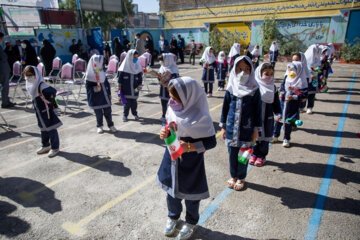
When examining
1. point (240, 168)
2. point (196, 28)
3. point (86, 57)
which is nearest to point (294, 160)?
point (240, 168)

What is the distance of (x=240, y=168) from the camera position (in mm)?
3625

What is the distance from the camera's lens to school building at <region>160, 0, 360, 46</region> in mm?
18547

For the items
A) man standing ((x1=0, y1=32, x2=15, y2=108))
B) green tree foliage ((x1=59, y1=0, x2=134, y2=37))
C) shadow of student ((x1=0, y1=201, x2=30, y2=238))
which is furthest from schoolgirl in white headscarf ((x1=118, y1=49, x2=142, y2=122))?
green tree foliage ((x1=59, y1=0, x2=134, y2=37))

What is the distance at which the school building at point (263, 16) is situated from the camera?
18.5 meters

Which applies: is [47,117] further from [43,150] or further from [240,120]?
[240,120]

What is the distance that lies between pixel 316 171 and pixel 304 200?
1.02 m

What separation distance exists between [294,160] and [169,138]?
11.0 ft

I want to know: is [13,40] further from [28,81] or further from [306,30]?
[306,30]

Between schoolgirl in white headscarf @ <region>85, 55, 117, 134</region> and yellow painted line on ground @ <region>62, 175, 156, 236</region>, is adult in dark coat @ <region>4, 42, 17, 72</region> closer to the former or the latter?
schoolgirl in white headscarf @ <region>85, 55, 117, 134</region>

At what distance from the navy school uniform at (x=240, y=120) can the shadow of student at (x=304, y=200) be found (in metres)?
0.55

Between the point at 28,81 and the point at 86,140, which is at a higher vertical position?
the point at 28,81

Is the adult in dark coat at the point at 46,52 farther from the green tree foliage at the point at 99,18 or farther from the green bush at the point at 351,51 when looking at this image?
the green tree foliage at the point at 99,18

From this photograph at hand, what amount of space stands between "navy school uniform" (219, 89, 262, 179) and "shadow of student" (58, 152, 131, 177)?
190cm

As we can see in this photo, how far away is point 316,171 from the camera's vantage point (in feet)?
13.9
